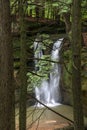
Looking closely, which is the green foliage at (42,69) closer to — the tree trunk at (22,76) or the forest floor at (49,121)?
the tree trunk at (22,76)

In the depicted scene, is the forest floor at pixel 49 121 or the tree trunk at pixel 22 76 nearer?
the tree trunk at pixel 22 76

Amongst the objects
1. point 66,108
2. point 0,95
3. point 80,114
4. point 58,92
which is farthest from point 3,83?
point 58,92

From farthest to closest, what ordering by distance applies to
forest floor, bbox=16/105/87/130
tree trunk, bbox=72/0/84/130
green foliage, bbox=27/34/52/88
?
forest floor, bbox=16/105/87/130
green foliage, bbox=27/34/52/88
tree trunk, bbox=72/0/84/130

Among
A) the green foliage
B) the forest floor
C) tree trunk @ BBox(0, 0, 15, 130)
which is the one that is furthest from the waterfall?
tree trunk @ BBox(0, 0, 15, 130)

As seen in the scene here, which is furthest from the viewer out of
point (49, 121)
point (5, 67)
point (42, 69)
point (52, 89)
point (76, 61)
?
point (52, 89)

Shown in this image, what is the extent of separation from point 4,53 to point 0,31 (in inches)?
12.9

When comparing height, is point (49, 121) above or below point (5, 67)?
below

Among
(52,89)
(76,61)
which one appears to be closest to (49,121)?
(52,89)

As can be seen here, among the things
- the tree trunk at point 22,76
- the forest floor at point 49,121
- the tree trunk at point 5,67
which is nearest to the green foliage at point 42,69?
the tree trunk at point 22,76

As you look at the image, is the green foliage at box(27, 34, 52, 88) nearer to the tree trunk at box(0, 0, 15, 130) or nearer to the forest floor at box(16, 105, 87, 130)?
the forest floor at box(16, 105, 87, 130)

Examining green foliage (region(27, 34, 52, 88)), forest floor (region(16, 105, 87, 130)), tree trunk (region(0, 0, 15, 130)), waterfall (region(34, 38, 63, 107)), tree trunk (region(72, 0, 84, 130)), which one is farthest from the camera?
waterfall (region(34, 38, 63, 107))

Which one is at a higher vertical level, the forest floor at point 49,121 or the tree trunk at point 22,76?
the tree trunk at point 22,76

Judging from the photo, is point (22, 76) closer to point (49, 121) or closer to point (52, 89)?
point (49, 121)

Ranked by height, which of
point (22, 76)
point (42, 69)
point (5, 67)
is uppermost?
point (5, 67)
